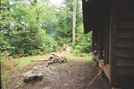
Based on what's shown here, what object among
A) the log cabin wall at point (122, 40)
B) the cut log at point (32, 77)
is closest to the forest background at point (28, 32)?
the cut log at point (32, 77)

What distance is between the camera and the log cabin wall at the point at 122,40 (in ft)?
12.3

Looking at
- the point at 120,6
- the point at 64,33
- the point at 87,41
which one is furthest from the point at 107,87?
the point at 64,33

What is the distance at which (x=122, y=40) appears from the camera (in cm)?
388

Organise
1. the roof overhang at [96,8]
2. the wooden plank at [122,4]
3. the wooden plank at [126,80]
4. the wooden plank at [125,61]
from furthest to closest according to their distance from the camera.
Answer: the roof overhang at [96,8] → the wooden plank at [126,80] → the wooden plank at [125,61] → the wooden plank at [122,4]

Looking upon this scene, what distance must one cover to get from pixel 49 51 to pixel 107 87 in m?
13.0

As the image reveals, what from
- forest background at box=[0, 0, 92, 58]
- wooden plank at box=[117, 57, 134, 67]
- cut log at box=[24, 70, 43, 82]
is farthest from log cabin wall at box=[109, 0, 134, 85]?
forest background at box=[0, 0, 92, 58]

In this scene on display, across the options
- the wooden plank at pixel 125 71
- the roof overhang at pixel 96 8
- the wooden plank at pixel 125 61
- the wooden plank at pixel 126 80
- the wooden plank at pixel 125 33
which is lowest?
the wooden plank at pixel 126 80

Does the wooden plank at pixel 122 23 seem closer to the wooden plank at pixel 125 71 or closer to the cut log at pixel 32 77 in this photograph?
the wooden plank at pixel 125 71

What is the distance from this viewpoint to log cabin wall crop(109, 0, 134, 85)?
12.3ft

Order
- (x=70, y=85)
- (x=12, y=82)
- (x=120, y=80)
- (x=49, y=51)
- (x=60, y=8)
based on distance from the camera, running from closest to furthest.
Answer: (x=120, y=80), (x=70, y=85), (x=12, y=82), (x=49, y=51), (x=60, y=8)

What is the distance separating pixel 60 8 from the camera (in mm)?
22781

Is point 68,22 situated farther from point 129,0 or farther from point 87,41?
point 129,0

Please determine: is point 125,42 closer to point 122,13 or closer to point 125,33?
point 125,33

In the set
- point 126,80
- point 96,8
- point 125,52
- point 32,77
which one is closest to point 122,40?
point 125,52
